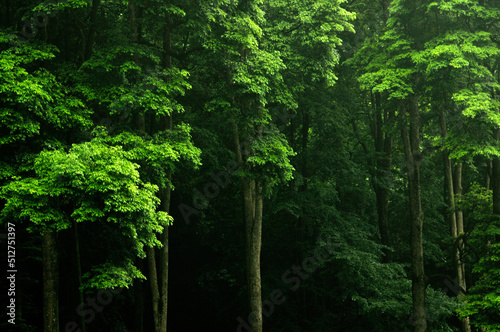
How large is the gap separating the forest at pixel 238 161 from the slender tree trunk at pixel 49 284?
0.04 m

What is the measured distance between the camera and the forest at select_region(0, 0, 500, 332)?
11938 millimetres

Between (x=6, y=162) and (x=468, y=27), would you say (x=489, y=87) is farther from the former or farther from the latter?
(x=6, y=162)

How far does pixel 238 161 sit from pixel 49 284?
6.78 m

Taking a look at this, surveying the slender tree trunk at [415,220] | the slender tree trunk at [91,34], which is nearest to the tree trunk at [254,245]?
the slender tree trunk at [415,220]

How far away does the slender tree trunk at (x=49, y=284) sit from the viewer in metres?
12.4

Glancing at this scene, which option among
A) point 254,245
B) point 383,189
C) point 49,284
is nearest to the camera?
point 49,284

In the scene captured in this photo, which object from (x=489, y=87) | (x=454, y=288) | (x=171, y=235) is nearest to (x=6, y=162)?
(x=171, y=235)

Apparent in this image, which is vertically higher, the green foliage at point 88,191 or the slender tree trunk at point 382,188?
the slender tree trunk at point 382,188

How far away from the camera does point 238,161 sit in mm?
16234

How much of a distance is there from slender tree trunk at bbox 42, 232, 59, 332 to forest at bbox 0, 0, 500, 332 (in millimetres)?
36

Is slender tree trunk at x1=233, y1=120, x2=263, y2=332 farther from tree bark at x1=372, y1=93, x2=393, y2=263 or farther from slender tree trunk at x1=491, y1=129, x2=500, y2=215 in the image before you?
slender tree trunk at x1=491, y1=129, x2=500, y2=215

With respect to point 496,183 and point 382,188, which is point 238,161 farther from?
point 496,183

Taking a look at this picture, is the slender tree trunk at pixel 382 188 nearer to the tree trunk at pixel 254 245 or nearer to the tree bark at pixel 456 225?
the tree bark at pixel 456 225

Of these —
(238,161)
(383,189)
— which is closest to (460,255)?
(383,189)
